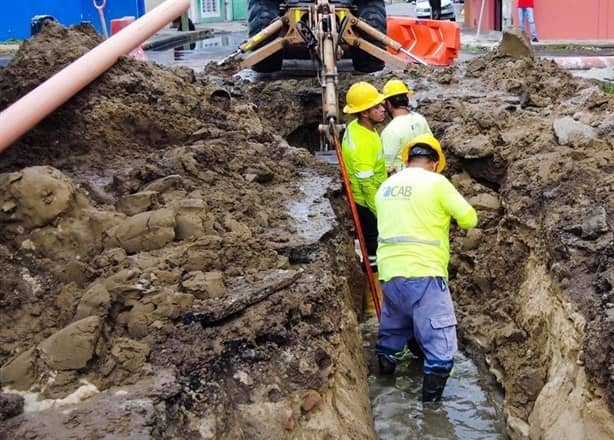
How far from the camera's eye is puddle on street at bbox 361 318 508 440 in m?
5.25

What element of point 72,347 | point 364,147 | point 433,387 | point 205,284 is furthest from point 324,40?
point 72,347

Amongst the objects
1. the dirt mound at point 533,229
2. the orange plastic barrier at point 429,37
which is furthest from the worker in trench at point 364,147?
the orange plastic barrier at point 429,37

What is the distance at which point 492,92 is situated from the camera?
9.43m

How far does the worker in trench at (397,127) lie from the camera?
22.0ft

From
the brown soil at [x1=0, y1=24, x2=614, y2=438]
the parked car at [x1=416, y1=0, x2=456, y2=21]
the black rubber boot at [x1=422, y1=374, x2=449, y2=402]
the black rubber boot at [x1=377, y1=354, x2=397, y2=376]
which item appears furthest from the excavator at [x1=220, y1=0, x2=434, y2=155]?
the parked car at [x1=416, y1=0, x2=456, y2=21]

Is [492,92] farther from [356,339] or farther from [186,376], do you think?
[186,376]

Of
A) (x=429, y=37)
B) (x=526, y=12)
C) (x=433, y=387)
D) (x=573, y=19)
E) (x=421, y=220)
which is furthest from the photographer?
(x=573, y=19)

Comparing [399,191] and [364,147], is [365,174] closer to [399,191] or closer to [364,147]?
[364,147]

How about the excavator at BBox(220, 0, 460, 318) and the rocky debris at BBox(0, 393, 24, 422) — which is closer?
the rocky debris at BBox(0, 393, 24, 422)

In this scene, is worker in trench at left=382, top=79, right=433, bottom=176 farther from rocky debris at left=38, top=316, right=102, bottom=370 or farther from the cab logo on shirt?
rocky debris at left=38, top=316, right=102, bottom=370

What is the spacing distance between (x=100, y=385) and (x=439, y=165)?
3079 millimetres

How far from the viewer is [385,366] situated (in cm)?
593

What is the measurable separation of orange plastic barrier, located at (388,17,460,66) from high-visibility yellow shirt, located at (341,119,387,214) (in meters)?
6.40

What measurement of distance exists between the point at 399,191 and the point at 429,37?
30.6 ft
